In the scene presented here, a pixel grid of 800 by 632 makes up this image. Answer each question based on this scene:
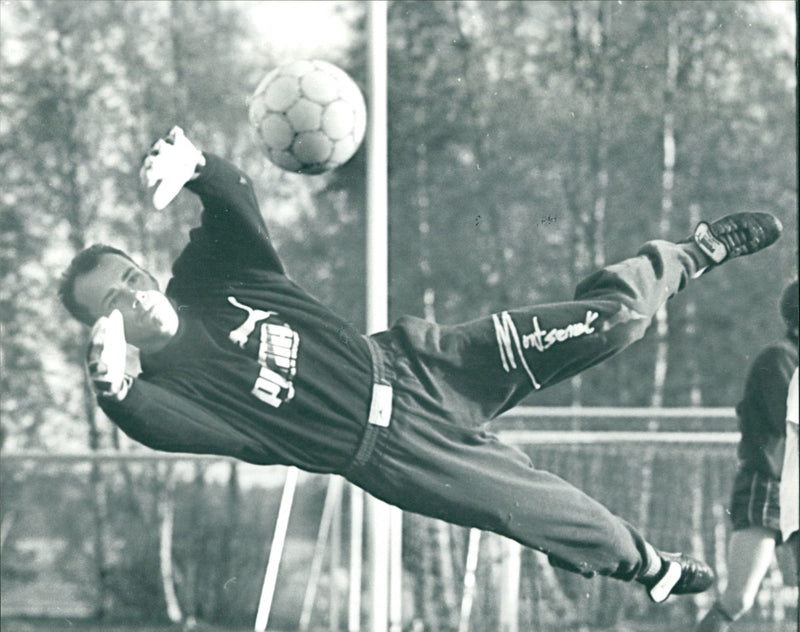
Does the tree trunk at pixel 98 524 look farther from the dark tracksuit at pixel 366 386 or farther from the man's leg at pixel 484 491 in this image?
the man's leg at pixel 484 491

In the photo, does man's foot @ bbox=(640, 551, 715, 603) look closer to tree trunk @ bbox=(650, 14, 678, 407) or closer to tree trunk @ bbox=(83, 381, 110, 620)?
tree trunk @ bbox=(650, 14, 678, 407)

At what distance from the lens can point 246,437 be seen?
9.14ft

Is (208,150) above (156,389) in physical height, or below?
above

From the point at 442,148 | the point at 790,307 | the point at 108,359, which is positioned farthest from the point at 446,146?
the point at 108,359

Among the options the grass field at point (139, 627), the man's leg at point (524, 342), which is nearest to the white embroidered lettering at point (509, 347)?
the man's leg at point (524, 342)

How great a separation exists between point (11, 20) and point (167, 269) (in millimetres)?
1021

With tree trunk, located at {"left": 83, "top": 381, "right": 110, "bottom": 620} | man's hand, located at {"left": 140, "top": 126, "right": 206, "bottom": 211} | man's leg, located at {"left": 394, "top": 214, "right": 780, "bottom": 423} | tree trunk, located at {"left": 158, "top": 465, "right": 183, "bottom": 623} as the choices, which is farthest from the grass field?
man's hand, located at {"left": 140, "top": 126, "right": 206, "bottom": 211}

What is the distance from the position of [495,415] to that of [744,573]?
2.79 ft

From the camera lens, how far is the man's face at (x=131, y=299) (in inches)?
109

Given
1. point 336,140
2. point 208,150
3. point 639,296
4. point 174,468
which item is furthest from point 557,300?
point 174,468

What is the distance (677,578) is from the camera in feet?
9.78

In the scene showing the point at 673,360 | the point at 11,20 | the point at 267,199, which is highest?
the point at 11,20

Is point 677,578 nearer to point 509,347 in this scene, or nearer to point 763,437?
point 763,437

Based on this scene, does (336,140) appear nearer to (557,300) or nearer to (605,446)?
(557,300)
